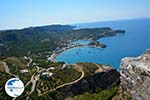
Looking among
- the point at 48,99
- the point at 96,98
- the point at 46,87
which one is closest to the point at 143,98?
the point at 96,98

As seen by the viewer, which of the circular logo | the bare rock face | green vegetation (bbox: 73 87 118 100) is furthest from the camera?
green vegetation (bbox: 73 87 118 100)

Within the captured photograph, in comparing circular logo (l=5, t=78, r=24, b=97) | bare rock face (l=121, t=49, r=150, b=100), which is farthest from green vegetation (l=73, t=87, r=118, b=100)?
circular logo (l=5, t=78, r=24, b=97)

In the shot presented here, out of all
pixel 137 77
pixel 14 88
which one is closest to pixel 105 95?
pixel 137 77

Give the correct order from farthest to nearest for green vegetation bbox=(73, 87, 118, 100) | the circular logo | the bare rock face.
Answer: green vegetation bbox=(73, 87, 118, 100) → the bare rock face → the circular logo

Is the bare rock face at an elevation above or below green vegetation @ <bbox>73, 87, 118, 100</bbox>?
above

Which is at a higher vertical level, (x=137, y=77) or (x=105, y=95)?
(x=137, y=77)

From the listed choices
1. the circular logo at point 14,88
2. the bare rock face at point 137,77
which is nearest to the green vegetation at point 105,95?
the bare rock face at point 137,77

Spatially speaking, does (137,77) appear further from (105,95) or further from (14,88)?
(105,95)

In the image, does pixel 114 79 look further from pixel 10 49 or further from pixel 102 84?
pixel 10 49

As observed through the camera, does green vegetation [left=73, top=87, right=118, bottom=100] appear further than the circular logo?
Yes

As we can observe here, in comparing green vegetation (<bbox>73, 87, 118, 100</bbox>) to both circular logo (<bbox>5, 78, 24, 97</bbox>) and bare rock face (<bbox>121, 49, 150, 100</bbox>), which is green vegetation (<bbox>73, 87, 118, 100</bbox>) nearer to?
bare rock face (<bbox>121, 49, 150, 100</bbox>)
